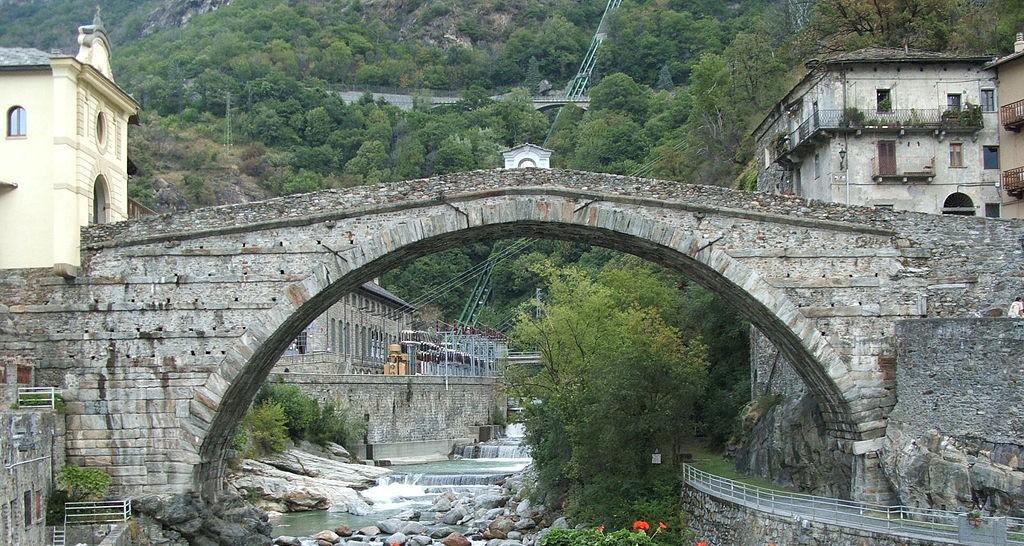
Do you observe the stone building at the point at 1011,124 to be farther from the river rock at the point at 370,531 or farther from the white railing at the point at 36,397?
the white railing at the point at 36,397

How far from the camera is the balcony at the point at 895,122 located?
29.0 m

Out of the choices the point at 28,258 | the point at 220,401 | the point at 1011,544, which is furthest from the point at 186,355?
the point at 1011,544

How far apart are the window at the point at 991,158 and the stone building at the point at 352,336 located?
30.8 metres

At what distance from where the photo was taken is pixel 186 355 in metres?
23.2

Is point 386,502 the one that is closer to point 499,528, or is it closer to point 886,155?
point 499,528

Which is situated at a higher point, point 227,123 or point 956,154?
point 227,123

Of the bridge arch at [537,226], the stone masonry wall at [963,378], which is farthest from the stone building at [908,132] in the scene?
the stone masonry wall at [963,378]

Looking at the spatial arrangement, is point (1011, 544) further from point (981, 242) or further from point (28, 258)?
point (28, 258)

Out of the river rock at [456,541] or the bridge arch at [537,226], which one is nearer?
the bridge arch at [537,226]

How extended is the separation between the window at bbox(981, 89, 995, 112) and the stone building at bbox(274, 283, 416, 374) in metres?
31.0

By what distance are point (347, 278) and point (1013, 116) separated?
55.5 feet

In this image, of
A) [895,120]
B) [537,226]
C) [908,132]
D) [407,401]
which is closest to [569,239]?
[537,226]

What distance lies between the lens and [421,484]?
137ft

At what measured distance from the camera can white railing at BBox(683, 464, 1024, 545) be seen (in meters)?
17.5
